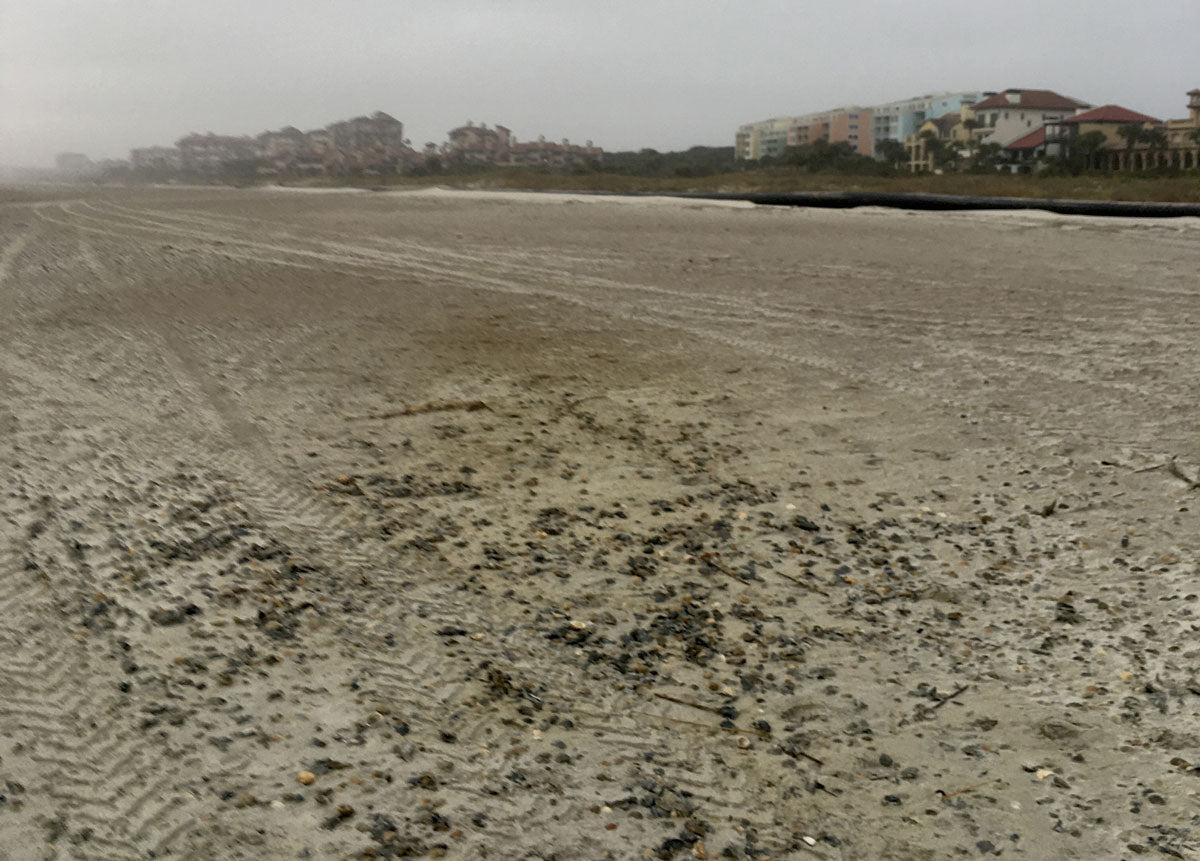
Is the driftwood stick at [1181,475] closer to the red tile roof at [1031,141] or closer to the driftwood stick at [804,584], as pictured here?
the driftwood stick at [804,584]

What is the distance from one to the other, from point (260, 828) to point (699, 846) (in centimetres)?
119

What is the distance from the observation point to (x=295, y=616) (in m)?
4.14

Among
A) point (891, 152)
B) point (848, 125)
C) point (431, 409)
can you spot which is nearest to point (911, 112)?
point (848, 125)

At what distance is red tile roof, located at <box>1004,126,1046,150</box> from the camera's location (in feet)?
170

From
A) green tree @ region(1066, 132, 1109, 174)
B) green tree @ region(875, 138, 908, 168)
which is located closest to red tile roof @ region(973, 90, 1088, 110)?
green tree @ region(875, 138, 908, 168)

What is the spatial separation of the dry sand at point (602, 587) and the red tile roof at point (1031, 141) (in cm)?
4657

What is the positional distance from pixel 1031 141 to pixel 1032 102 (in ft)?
52.1

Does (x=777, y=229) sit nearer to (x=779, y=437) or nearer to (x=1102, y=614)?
(x=779, y=437)

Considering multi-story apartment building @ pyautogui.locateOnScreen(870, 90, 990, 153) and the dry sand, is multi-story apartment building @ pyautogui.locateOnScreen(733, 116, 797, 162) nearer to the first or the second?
multi-story apartment building @ pyautogui.locateOnScreen(870, 90, 990, 153)

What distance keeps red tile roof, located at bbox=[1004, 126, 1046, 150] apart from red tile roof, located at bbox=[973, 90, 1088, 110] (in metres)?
8.49

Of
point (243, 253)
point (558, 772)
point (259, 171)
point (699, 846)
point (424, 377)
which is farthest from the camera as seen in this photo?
point (259, 171)

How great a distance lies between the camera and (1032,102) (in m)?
70.4

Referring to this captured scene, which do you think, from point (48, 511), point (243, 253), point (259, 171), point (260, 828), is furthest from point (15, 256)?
point (259, 171)

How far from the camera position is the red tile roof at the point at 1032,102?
68812mm
